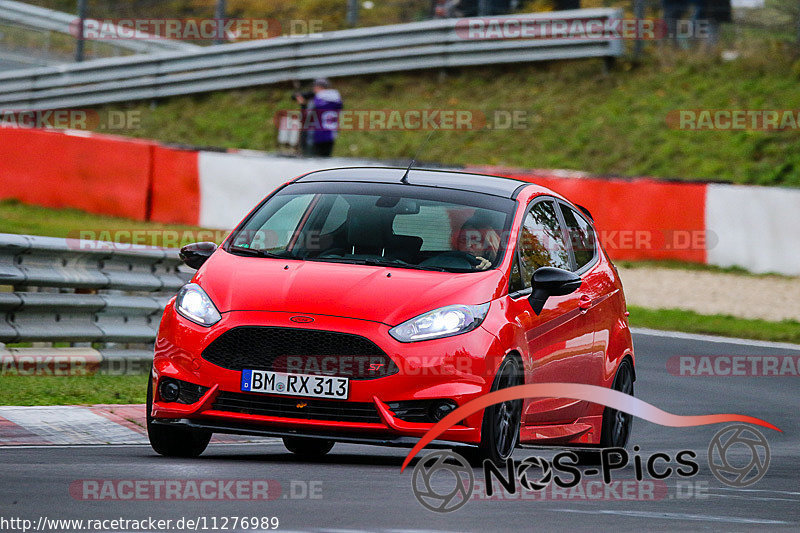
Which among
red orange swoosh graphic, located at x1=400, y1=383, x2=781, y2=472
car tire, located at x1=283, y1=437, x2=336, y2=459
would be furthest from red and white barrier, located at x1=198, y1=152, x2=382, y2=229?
car tire, located at x1=283, y1=437, x2=336, y2=459

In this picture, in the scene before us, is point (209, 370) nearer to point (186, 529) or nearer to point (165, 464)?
point (165, 464)

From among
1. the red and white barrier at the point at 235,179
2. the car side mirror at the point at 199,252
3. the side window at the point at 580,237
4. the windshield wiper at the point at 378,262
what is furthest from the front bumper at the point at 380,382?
the red and white barrier at the point at 235,179

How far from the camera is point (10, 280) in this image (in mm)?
10352

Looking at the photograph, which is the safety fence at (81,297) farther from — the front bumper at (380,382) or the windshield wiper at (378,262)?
the front bumper at (380,382)

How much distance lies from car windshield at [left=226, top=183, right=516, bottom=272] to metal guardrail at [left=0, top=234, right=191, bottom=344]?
2925mm

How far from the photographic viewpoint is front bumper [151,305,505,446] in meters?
6.81

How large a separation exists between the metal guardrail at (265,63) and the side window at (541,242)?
1739 centimetres

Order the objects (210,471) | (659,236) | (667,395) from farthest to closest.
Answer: (659,236)
(667,395)
(210,471)

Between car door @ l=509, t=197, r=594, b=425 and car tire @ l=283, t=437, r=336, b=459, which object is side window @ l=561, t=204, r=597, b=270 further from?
car tire @ l=283, t=437, r=336, b=459

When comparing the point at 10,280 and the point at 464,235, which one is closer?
the point at 464,235

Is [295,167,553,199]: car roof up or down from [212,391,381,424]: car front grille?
up

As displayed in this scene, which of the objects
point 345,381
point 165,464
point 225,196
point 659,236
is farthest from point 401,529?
point 225,196

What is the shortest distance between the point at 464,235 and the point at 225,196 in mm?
13747

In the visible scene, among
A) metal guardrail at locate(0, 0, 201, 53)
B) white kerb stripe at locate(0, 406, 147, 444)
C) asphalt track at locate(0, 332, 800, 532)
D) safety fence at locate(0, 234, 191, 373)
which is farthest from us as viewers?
metal guardrail at locate(0, 0, 201, 53)
